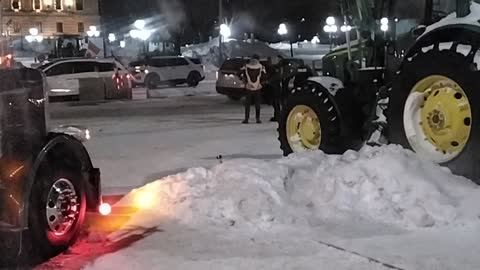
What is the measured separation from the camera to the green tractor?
8039 mm

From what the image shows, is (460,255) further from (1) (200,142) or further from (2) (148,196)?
(1) (200,142)

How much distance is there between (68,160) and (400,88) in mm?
3966

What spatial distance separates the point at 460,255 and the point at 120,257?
2.88 meters

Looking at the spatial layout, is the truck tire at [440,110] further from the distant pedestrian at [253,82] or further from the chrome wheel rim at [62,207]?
the distant pedestrian at [253,82]

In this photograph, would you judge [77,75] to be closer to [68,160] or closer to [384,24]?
[384,24]

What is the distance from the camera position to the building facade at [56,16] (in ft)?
287

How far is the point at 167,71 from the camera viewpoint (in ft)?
120

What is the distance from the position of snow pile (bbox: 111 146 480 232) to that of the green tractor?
Result: 54cm

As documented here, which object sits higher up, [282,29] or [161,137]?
[282,29]

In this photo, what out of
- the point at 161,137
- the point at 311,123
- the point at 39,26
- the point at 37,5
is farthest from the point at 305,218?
the point at 37,5

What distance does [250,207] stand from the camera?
24.9 ft

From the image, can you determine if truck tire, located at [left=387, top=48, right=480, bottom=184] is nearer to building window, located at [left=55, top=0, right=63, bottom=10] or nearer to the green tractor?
the green tractor

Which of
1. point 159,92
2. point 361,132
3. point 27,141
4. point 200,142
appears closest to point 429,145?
point 361,132

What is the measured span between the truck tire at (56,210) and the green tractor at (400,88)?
12.7ft
